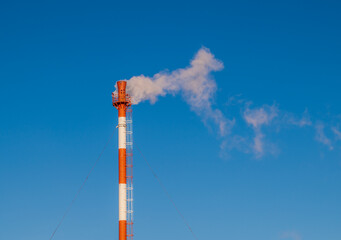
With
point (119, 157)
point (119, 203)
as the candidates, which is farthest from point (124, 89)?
point (119, 203)

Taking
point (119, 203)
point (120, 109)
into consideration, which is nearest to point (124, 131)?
point (120, 109)

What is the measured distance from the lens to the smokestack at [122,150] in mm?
75812

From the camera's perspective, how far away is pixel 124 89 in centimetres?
8012

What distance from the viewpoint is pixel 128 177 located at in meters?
77.4

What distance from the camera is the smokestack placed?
7581cm

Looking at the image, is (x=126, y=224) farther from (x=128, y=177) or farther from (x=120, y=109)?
(x=120, y=109)

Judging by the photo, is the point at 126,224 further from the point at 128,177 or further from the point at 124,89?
the point at 124,89

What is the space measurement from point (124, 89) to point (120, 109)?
2.47 meters

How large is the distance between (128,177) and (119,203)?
3.14 meters

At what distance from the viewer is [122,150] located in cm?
7788

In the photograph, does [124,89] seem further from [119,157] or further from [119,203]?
[119,203]

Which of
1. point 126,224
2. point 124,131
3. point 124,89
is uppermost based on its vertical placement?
point 124,89

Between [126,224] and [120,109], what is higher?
[120,109]

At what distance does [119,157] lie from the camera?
77875 millimetres
